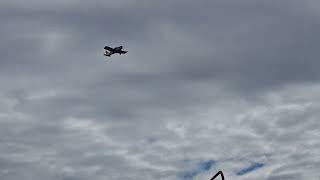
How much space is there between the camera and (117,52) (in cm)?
16962

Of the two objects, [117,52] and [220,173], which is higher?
[117,52]

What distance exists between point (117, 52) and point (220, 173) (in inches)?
4636

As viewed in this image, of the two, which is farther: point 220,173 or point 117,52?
point 117,52

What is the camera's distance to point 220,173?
183 ft
